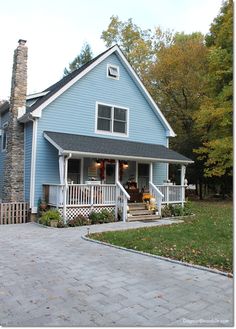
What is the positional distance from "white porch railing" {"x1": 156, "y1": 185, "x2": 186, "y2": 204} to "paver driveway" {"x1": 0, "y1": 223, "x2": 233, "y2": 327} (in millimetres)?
8758

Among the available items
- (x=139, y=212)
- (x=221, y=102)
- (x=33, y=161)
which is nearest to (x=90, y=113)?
(x=33, y=161)

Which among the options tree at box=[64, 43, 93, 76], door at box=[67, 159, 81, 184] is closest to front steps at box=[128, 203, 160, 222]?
door at box=[67, 159, 81, 184]

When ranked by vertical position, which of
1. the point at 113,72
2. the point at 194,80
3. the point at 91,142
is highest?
the point at 194,80

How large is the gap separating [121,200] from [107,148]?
2.47m

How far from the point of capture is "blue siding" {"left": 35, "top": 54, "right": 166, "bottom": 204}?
15.4m

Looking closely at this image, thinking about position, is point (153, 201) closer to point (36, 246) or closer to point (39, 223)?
point (39, 223)

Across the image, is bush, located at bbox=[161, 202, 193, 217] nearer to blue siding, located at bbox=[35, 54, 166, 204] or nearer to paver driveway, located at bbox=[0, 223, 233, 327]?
blue siding, located at bbox=[35, 54, 166, 204]

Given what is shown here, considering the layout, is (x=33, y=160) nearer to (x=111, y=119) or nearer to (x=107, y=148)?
(x=107, y=148)

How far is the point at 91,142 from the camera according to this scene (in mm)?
15906

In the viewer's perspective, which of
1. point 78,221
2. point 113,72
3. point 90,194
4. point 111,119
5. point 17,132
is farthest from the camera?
point 113,72

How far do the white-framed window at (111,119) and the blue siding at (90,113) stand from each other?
26 centimetres

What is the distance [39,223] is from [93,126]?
5745 mm

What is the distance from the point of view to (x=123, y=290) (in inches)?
217

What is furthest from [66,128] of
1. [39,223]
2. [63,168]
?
[39,223]
